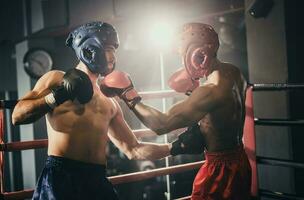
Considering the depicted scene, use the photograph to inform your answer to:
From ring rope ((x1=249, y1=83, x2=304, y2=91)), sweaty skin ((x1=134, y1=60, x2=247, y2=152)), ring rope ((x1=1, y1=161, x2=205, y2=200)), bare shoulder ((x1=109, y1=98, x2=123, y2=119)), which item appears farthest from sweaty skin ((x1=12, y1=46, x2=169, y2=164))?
ring rope ((x1=249, y1=83, x2=304, y2=91))

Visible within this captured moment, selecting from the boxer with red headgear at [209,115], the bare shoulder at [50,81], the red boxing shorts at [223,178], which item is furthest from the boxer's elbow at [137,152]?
the bare shoulder at [50,81]

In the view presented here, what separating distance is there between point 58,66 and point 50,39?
699 millimetres

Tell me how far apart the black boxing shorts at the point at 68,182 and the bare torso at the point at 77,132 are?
0.18 feet

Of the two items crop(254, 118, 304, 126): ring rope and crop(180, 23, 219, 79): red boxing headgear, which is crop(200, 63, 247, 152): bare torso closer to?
crop(180, 23, 219, 79): red boxing headgear

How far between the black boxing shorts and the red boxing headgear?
38.8 inches

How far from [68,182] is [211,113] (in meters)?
1.07

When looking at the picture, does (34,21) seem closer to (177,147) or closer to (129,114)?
(129,114)

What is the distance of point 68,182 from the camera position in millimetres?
2471

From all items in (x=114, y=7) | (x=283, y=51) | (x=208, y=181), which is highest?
(x=114, y=7)

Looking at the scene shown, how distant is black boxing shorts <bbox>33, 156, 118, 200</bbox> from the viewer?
8.04 ft

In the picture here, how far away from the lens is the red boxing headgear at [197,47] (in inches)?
104

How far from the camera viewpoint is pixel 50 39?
31.2 feet

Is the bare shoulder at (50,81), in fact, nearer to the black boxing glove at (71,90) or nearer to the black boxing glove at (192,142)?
the black boxing glove at (71,90)

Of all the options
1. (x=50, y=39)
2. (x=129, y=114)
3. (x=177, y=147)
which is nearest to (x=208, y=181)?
(x=177, y=147)
